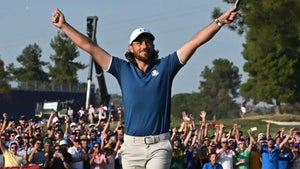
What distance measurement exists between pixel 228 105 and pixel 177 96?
792 centimetres

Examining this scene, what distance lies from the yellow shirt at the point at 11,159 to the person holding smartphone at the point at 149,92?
398 inches

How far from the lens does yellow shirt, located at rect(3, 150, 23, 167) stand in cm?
1642

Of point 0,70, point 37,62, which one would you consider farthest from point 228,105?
point 0,70

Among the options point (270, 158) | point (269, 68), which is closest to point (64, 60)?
point (269, 68)

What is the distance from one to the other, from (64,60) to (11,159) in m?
71.0

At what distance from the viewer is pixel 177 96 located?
107312 mm

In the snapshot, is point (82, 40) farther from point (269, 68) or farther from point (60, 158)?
point (269, 68)

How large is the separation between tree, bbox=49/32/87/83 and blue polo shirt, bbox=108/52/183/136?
79.9 m

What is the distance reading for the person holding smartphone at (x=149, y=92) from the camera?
21.7 feet

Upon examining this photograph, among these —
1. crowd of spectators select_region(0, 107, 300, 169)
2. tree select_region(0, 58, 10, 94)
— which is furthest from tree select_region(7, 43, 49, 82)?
crowd of spectators select_region(0, 107, 300, 169)

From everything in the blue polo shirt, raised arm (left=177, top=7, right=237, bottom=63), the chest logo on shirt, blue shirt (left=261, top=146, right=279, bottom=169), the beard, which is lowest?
blue shirt (left=261, top=146, right=279, bottom=169)

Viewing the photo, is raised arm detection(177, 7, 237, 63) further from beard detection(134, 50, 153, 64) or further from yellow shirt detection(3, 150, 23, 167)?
yellow shirt detection(3, 150, 23, 167)

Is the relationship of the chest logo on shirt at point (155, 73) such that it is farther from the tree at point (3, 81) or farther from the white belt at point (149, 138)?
the tree at point (3, 81)

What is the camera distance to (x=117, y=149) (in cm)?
1822
